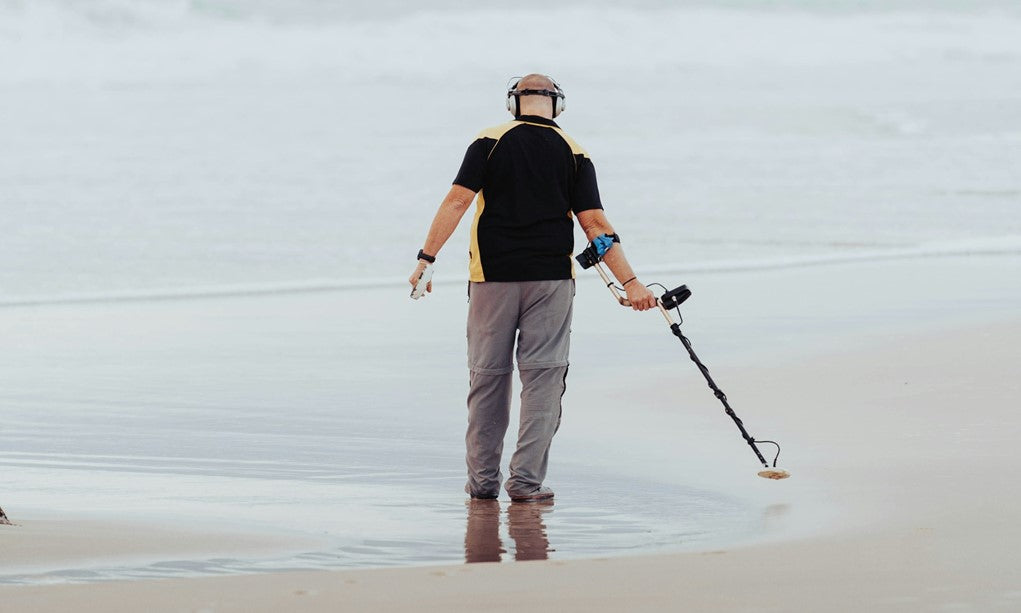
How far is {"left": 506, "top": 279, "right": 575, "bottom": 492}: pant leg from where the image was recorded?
594cm

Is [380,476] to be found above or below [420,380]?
below

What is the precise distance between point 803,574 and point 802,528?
804 millimetres

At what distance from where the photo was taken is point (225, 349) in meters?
10.4

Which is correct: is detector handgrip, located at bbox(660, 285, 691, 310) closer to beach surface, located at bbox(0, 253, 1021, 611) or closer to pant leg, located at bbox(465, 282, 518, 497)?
pant leg, located at bbox(465, 282, 518, 497)

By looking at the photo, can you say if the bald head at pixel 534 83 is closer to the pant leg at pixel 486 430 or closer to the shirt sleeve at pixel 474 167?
the shirt sleeve at pixel 474 167

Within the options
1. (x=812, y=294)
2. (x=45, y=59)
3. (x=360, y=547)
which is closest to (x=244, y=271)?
(x=812, y=294)

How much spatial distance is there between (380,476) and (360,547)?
1420 mm

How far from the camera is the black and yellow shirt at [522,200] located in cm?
584

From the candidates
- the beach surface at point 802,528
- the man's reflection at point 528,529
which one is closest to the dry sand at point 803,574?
the beach surface at point 802,528

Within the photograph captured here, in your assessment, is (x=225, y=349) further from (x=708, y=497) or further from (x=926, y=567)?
(x=926, y=567)

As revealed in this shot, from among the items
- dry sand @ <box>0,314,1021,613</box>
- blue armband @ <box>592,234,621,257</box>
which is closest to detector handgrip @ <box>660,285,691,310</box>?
blue armband @ <box>592,234,621,257</box>

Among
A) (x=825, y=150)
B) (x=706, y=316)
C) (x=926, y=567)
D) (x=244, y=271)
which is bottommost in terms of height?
(x=926, y=567)

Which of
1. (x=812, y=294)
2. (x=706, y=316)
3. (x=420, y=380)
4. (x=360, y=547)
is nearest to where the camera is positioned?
(x=360, y=547)

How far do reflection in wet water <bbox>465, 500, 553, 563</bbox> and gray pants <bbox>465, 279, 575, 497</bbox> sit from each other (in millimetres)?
136
